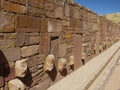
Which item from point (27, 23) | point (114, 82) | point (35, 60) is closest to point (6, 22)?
point (27, 23)

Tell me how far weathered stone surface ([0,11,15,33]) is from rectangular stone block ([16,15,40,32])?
0.61ft

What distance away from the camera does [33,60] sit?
4.74 meters

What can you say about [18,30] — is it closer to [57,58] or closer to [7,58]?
[7,58]

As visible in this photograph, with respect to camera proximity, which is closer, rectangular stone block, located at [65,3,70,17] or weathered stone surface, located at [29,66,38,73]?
weathered stone surface, located at [29,66,38,73]

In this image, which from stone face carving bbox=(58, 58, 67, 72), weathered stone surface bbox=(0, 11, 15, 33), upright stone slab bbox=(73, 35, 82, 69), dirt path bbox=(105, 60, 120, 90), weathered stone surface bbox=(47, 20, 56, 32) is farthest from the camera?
upright stone slab bbox=(73, 35, 82, 69)

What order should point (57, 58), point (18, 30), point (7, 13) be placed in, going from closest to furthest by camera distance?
A: 1. point (7, 13)
2. point (18, 30)
3. point (57, 58)

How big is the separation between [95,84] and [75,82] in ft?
1.76

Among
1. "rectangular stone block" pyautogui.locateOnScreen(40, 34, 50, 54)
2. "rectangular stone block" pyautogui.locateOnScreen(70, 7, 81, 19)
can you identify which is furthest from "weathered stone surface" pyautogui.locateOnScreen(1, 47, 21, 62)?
"rectangular stone block" pyautogui.locateOnScreen(70, 7, 81, 19)

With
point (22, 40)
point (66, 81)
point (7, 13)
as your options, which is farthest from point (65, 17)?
point (7, 13)

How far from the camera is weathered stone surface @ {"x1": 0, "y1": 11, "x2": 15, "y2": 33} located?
3696 millimetres

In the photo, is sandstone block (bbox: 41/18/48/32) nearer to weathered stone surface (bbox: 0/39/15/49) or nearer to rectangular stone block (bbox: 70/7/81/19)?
weathered stone surface (bbox: 0/39/15/49)

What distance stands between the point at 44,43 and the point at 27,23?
3.02ft

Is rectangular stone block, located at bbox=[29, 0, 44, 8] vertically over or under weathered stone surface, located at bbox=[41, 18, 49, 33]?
over

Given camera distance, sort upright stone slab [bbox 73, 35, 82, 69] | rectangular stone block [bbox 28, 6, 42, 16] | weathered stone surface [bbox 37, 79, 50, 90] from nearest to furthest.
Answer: rectangular stone block [bbox 28, 6, 42, 16], weathered stone surface [bbox 37, 79, 50, 90], upright stone slab [bbox 73, 35, 82, 69]
